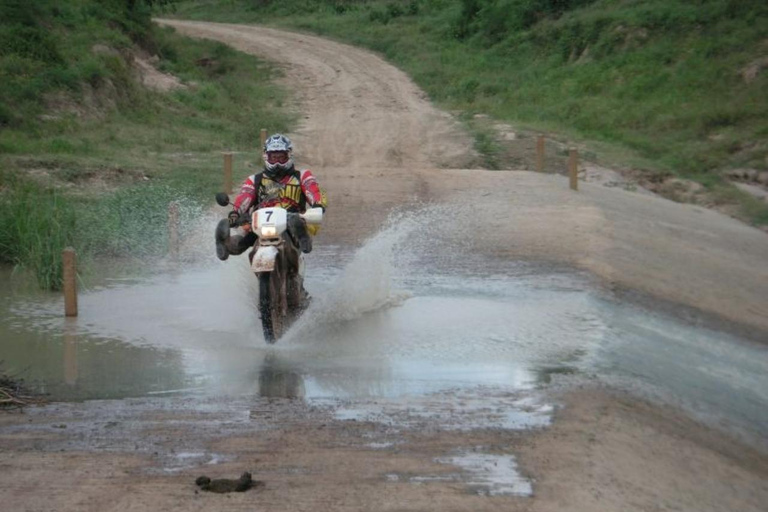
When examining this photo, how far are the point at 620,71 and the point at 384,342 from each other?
2402cm

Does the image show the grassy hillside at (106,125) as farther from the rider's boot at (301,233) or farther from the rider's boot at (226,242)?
the rider's boot at (301,233)

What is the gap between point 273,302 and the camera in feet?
36.5

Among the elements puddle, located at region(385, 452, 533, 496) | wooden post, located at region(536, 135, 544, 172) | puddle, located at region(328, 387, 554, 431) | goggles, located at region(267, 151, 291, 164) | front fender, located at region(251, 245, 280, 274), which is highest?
wooden post, located at region(536, 135, 544, 172)

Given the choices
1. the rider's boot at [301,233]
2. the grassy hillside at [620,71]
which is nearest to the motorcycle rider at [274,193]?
the rider's boot at [301,233]

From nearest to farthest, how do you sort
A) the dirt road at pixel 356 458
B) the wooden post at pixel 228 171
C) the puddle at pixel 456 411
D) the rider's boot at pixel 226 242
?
the dirt road at pixel 356 458 < the puddle at pixel 456 411 < the rider's boot at pixel 226 242 < the wooden post at pixel 228 171

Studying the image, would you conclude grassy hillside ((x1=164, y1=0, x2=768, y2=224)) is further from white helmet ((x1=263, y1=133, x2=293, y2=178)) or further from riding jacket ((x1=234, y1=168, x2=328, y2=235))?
white helmet ((x1=263, y1=133, x2=293, y2=178))

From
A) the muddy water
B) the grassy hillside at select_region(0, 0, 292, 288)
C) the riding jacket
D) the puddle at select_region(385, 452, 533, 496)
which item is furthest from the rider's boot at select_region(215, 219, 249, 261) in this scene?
the puddle at select_region(385, 452, 533, 496)

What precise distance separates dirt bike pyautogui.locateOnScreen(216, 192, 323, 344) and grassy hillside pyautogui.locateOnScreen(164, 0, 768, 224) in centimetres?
1412

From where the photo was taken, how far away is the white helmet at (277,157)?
38.3ft

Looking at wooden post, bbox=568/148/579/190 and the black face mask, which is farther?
wooden post, bbox=568/148/579/190

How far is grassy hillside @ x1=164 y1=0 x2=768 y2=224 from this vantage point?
1109 inches

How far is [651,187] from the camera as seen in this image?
25.5 meters

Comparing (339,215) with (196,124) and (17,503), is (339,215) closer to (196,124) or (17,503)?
(196,124)

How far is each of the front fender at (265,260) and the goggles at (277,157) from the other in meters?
1.21
